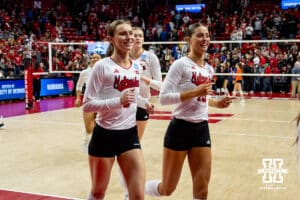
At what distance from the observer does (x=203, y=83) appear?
12.5 ft

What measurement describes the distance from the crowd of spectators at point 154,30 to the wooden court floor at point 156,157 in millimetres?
5706

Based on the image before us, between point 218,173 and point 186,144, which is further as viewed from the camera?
point 218,173

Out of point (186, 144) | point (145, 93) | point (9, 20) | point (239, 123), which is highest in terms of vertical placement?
point (9, 20)

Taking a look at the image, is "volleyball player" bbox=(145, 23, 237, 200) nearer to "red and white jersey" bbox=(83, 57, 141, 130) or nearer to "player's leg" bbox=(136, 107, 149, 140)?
"red and white jersey" bbox=(83, 57, 141, 130)

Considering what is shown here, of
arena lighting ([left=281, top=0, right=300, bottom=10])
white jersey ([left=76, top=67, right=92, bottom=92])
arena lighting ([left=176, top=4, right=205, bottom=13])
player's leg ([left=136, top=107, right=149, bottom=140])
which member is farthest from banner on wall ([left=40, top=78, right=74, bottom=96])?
arena lighting ([left=281, top=0, right=300, bottom=10])

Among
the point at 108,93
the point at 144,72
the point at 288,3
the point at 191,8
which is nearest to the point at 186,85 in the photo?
the point at 108,93

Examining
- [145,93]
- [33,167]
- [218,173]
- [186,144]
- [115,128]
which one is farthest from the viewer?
[33,167]

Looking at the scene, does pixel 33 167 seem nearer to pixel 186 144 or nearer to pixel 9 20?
pixel 186 144

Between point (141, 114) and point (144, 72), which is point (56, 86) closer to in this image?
point (144, 72)

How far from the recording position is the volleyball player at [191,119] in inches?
147

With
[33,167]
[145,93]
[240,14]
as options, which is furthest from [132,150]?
[240,14]

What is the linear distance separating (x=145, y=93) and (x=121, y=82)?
1395 mm

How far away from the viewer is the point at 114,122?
3.46m

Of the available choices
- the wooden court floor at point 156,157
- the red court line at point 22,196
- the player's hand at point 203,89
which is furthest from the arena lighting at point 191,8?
the player's hand at point 203,89
